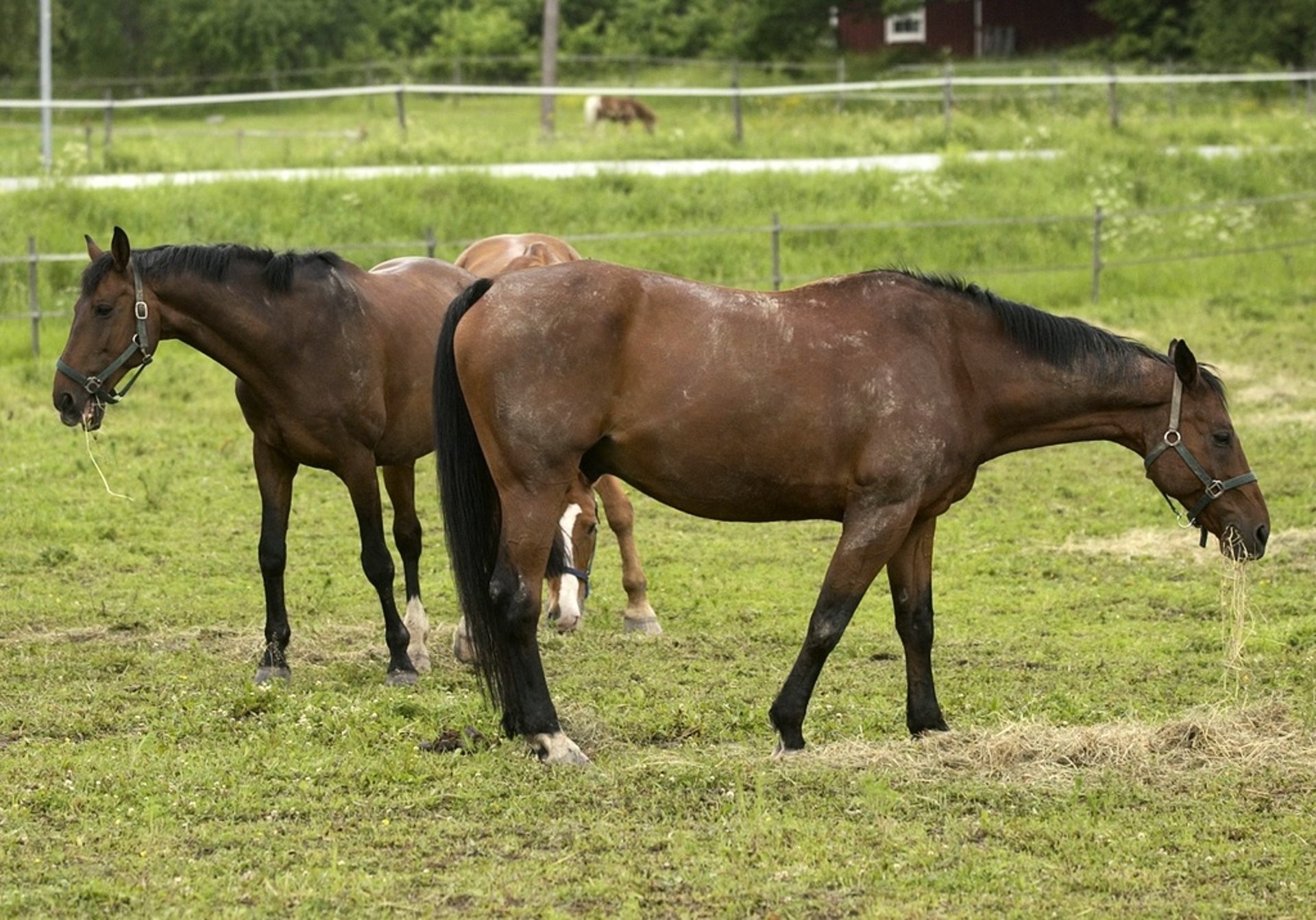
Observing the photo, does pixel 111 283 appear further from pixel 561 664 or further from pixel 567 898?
pixel 567 898

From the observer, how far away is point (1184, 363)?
6.21 m

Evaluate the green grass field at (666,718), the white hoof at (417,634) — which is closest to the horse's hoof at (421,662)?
the white hoof at (417,634)

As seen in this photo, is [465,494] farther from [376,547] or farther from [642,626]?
[642,626]

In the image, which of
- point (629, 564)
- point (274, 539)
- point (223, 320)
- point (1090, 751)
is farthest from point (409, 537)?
point (1090, 751)

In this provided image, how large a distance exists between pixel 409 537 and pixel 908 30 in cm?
3755

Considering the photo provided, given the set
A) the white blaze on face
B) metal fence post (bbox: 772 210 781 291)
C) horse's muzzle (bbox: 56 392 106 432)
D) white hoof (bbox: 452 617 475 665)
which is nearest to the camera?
horse's muzzle (bbox: 56 392 106 432)

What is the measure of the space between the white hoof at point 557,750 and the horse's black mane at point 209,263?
8.27 ft

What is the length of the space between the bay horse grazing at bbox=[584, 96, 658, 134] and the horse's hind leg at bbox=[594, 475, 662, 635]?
2135 centimetres

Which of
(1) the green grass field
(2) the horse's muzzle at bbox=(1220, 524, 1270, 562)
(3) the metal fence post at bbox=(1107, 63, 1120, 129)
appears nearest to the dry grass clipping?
(1) the green grass field

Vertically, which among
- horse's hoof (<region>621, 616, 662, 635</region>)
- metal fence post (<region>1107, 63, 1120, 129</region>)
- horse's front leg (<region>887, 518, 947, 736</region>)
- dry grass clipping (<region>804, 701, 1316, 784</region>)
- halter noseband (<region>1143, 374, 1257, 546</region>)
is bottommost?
horse's hoof (<region>621, 616, 662, 635</region>)

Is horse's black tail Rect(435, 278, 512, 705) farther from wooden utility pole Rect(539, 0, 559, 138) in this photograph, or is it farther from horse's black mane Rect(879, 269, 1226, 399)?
wooden utility pole Rect(539, 0, 559, 138)

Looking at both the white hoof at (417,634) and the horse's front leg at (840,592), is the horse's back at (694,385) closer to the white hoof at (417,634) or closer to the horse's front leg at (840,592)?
the horse's front leg at (840,592)

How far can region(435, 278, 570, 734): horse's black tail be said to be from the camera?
20.7 ft

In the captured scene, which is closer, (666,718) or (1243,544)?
(1243,544)
